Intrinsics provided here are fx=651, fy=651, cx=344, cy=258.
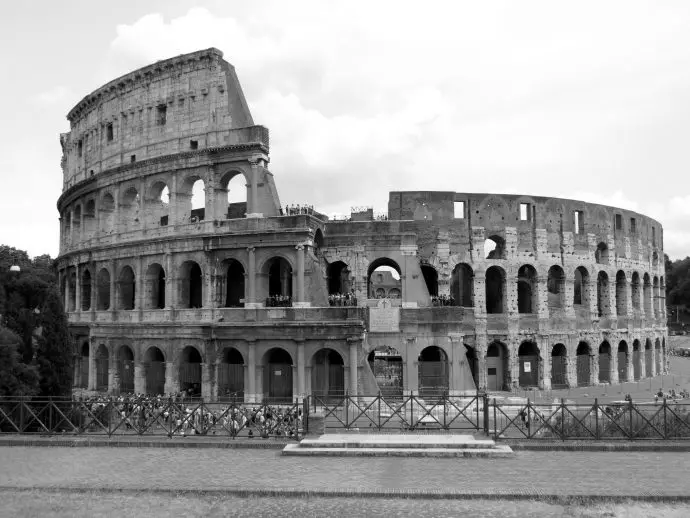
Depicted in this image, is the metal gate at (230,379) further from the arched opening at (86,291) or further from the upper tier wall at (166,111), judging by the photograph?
the arched opening at (86,291)

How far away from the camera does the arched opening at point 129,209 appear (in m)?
35.9

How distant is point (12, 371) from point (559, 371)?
29400 millimetres

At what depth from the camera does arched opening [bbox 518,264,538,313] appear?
38.0 m

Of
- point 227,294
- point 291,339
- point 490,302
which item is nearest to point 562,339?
point 490,302

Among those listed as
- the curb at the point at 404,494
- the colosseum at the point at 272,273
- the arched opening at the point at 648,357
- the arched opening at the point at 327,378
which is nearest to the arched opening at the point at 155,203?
the colosseum at the point at 272,273

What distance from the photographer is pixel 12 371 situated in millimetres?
Result: 22766

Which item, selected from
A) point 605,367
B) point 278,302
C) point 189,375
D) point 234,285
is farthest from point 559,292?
point 189,375

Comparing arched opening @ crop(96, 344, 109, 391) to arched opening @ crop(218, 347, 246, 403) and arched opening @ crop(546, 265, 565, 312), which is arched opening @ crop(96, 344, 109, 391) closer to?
arched opening @ crop(218, 347, 246, 403)

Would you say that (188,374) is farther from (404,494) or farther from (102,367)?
(404,494)

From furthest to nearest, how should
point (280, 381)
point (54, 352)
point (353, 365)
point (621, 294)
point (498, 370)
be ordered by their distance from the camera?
point (621, 294)
point (498, 370)
point (280, 381)
point (353, 365)
point (54, 352)

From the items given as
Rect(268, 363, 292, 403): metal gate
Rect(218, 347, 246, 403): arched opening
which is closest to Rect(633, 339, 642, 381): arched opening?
Rect(268, 363, 292, 403): metal gate

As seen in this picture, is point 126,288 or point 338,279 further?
point 338,279

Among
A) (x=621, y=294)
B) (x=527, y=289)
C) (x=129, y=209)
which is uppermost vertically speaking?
(x=129, y=209)

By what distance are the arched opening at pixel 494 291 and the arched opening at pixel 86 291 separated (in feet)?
80.3
